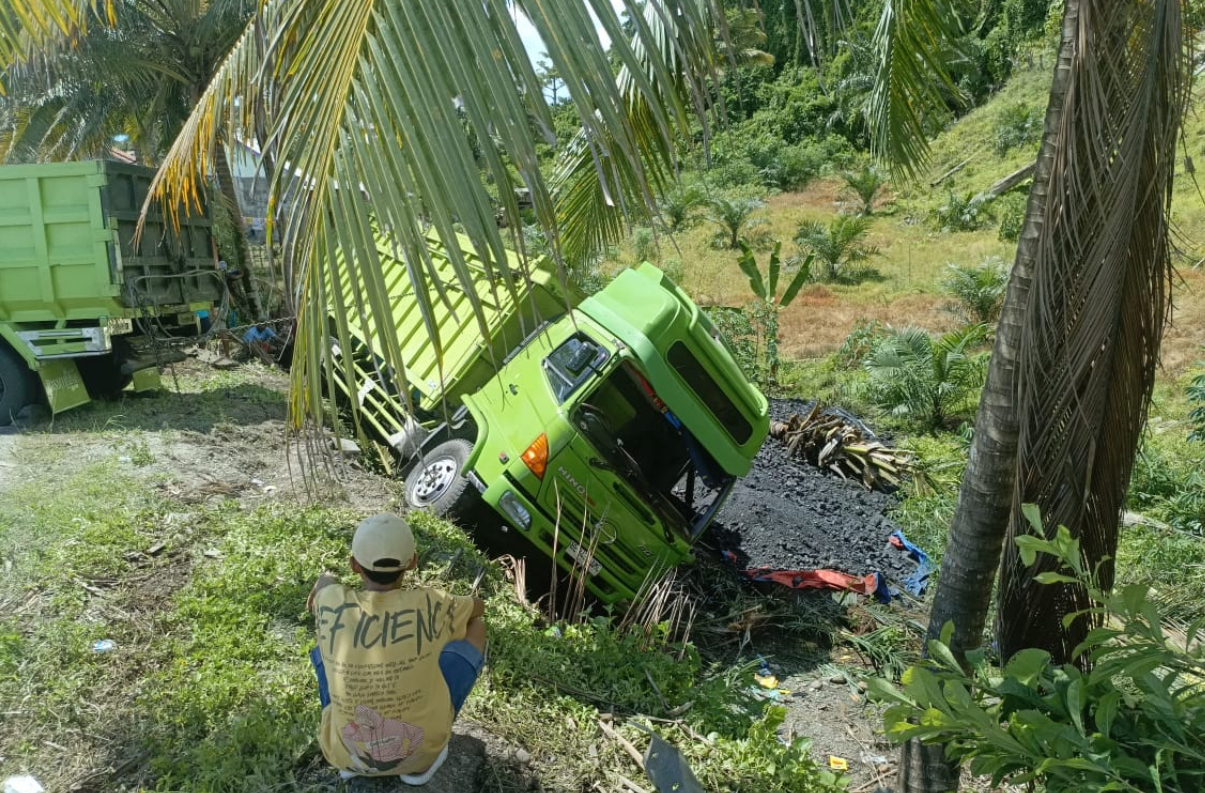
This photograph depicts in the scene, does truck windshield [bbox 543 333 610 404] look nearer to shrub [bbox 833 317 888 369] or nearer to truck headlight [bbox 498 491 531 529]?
truck headlight [bbox 498 491 531 529]

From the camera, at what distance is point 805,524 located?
9.35 m

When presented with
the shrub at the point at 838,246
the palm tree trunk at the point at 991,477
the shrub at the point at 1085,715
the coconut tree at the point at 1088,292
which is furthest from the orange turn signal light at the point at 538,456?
the shrub at the point at 838,246

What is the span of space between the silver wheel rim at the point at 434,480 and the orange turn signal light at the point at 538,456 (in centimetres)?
95

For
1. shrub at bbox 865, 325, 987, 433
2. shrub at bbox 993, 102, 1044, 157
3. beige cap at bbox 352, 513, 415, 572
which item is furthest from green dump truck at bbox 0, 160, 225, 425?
shrub at bbox 993, 102, 1044, 157

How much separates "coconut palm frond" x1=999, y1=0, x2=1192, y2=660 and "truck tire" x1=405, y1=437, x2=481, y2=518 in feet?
15.4

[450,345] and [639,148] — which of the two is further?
[450,345]

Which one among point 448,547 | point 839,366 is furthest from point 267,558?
point 839,366

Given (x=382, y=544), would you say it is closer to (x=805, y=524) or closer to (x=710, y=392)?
(x=710, y=392)

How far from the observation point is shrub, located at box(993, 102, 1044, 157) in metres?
30.5

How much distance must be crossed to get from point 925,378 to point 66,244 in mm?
10846

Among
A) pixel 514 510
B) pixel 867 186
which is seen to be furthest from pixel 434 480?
pixel 867 186

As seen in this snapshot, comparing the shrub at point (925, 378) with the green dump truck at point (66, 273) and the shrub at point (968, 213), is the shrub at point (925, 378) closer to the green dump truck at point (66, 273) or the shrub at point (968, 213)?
the green dump truck at point (66, 273)

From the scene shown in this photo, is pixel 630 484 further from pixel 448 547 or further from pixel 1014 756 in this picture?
pixel 1014 756

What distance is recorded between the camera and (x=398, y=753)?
3279mm
